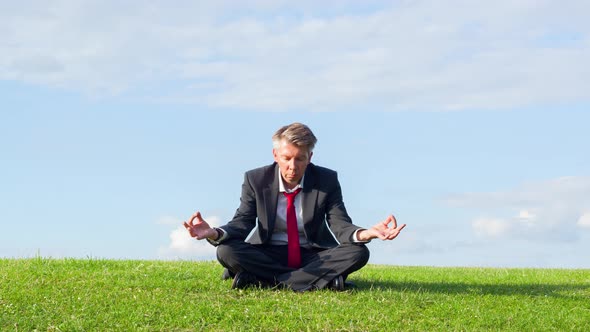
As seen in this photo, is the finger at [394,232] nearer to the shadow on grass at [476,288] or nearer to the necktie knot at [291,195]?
the shadow on grass at [476,288]

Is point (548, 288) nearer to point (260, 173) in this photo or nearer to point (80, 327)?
point (260, 173)

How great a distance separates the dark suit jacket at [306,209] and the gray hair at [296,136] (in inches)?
29.6

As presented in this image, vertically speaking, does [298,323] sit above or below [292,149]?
below

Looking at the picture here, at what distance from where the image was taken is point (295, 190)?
1101cm

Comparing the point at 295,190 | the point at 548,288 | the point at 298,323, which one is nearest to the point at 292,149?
the point at 295,190

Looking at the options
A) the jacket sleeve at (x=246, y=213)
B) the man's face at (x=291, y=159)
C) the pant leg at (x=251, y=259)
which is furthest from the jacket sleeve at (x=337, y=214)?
the jacket sleeve at (x=246, y=213)

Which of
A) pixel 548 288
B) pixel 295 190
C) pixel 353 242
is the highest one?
pixel 295 190

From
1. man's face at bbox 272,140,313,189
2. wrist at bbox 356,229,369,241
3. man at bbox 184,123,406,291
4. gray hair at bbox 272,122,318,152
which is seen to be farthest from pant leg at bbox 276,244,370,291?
gray hair at bbox 272,122,318,152

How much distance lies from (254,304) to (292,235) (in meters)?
1.46

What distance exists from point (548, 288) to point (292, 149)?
5.52 metres

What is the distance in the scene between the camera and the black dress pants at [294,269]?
35.2 feet

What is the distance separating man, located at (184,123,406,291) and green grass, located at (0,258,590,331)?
12.7 inches

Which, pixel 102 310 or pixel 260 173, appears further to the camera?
pixel 260 173

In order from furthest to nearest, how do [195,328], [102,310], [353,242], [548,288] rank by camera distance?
[548,288]
[353,242]
[102,310]
[195,328]
